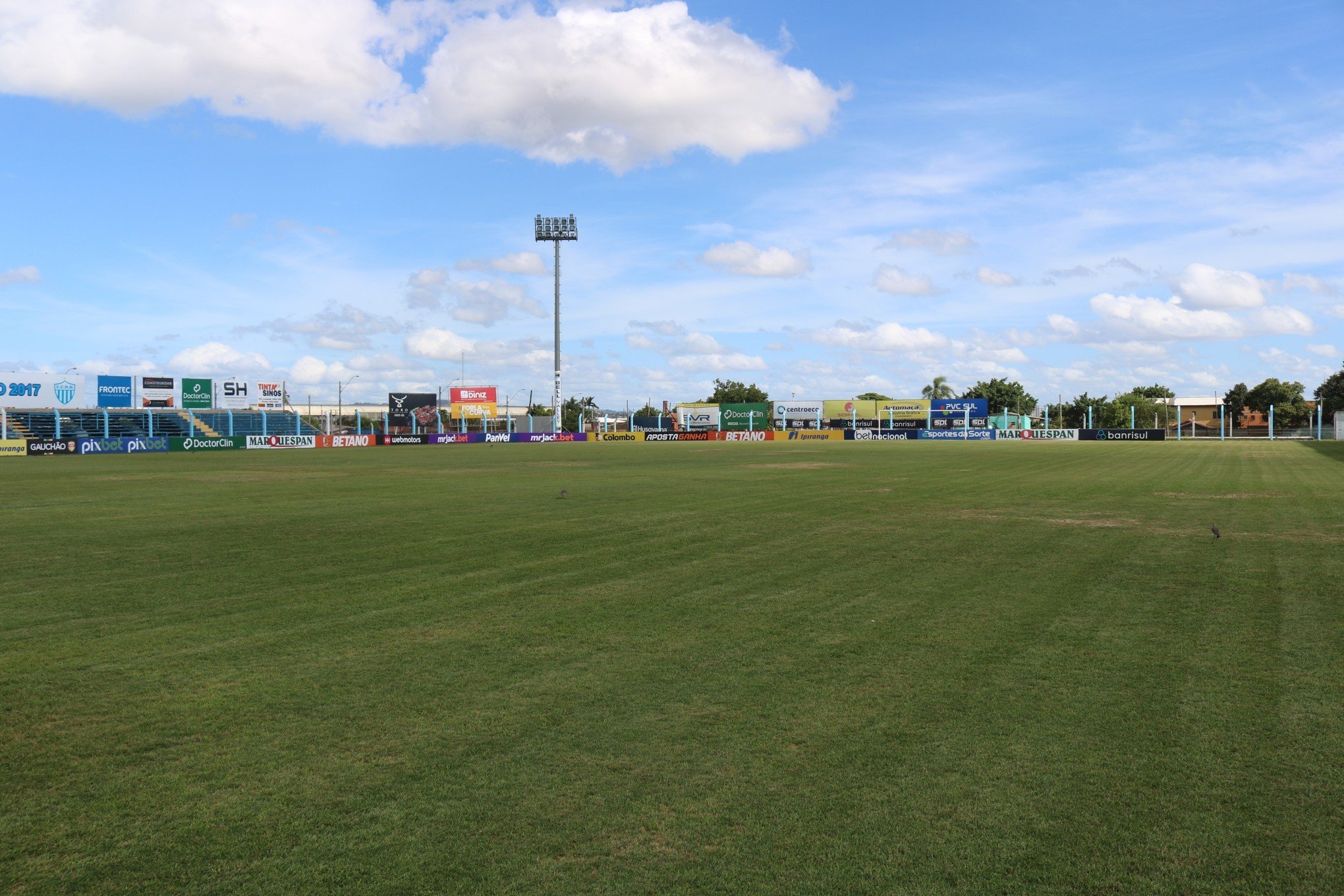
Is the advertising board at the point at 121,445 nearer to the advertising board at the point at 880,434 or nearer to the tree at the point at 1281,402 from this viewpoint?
the advertising board at the point at 880,434

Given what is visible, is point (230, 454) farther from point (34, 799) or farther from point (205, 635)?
point (34, 799)

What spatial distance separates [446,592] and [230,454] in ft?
151

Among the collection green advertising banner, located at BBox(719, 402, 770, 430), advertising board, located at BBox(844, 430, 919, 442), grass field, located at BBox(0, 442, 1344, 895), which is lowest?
grass field, located at BBox(0, 442, 1344, 895)

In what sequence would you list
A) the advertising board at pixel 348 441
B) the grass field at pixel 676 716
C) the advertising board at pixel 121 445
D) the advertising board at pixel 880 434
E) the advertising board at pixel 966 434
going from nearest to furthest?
1. the grass field at pixel 676 716
2. the advertising board at pixel 121 445
3. the advertising board at pixel 348 441
4. the advertising board at pixel 966 434
5. the advertising board at pixel 880 434

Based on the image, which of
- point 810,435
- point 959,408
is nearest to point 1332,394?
point 959,408

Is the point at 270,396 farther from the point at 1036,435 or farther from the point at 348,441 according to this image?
the point at 1036,435

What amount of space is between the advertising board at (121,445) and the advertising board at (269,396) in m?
21.8

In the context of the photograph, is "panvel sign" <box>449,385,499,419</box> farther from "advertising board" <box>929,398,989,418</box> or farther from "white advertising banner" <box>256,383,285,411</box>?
"advertising board" <box>929,398,989,418</box>

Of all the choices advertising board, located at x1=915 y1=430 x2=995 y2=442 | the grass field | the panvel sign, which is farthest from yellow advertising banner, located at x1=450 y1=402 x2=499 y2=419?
the grass field

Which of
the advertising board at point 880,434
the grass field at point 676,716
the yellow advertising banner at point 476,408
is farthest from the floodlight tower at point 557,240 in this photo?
the grass field at point 676,716

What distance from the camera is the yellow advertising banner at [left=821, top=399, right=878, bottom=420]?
108 m

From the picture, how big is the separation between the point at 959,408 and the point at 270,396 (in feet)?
236

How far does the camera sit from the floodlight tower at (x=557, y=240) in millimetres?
81625

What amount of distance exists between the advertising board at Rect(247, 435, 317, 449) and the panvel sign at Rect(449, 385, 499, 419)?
1167 inches
